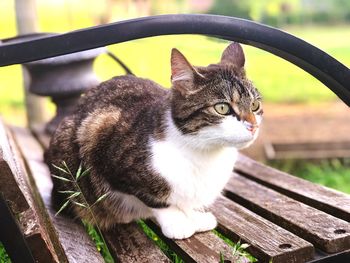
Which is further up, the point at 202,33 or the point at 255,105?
the point at 202,33

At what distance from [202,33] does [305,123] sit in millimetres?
4687

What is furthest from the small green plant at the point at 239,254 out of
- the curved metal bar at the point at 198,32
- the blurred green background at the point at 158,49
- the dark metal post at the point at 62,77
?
the blurred green background at the point at 158,49

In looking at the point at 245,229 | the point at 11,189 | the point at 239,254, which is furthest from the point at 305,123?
the point at 11,189

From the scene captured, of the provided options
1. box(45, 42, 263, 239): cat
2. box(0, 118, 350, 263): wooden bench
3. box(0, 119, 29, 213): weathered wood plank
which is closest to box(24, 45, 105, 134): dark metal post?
box(0, 118, 350, 263): wooden bench

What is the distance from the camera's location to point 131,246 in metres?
1.87

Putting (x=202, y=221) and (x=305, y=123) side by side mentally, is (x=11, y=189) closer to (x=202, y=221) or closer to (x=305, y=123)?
(x=202, y=221)

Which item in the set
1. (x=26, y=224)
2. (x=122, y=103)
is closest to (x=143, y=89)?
(x=122, y=103)

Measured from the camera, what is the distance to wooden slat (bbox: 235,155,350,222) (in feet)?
6.73

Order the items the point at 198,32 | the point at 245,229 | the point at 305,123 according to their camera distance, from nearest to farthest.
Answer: the point at 198,32 < the point at 245,229 < the point at 305,123

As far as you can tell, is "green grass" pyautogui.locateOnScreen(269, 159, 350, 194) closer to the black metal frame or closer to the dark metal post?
the dark metal post

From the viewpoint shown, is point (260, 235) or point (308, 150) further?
point (308, 150)

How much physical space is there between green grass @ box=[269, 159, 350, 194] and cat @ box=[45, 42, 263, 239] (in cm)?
223

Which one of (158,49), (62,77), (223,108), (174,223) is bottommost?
(174,223)

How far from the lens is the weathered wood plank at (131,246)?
176 cm
